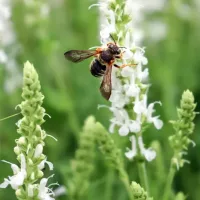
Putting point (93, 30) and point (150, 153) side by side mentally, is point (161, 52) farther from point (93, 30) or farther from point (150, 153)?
point (150, 153)

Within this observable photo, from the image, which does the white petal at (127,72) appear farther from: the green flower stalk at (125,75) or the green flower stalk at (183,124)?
the green flower stalk at (183,124)

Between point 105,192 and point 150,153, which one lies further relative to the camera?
point 105,192

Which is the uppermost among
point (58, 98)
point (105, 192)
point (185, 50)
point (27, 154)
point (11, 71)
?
point (185, 50)

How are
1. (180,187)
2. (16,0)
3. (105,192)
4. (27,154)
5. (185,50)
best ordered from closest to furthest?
(27,154) < (105,192) < (180,187) < (185,50) < (16,0)

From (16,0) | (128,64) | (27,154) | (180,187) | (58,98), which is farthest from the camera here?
(16,0)

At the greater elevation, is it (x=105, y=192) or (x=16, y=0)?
(x=16, y=0)

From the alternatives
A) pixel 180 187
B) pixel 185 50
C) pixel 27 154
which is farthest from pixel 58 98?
pixel 27 154

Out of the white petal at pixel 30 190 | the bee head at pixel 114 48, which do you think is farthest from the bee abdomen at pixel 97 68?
the white petal at pixel 30 190
